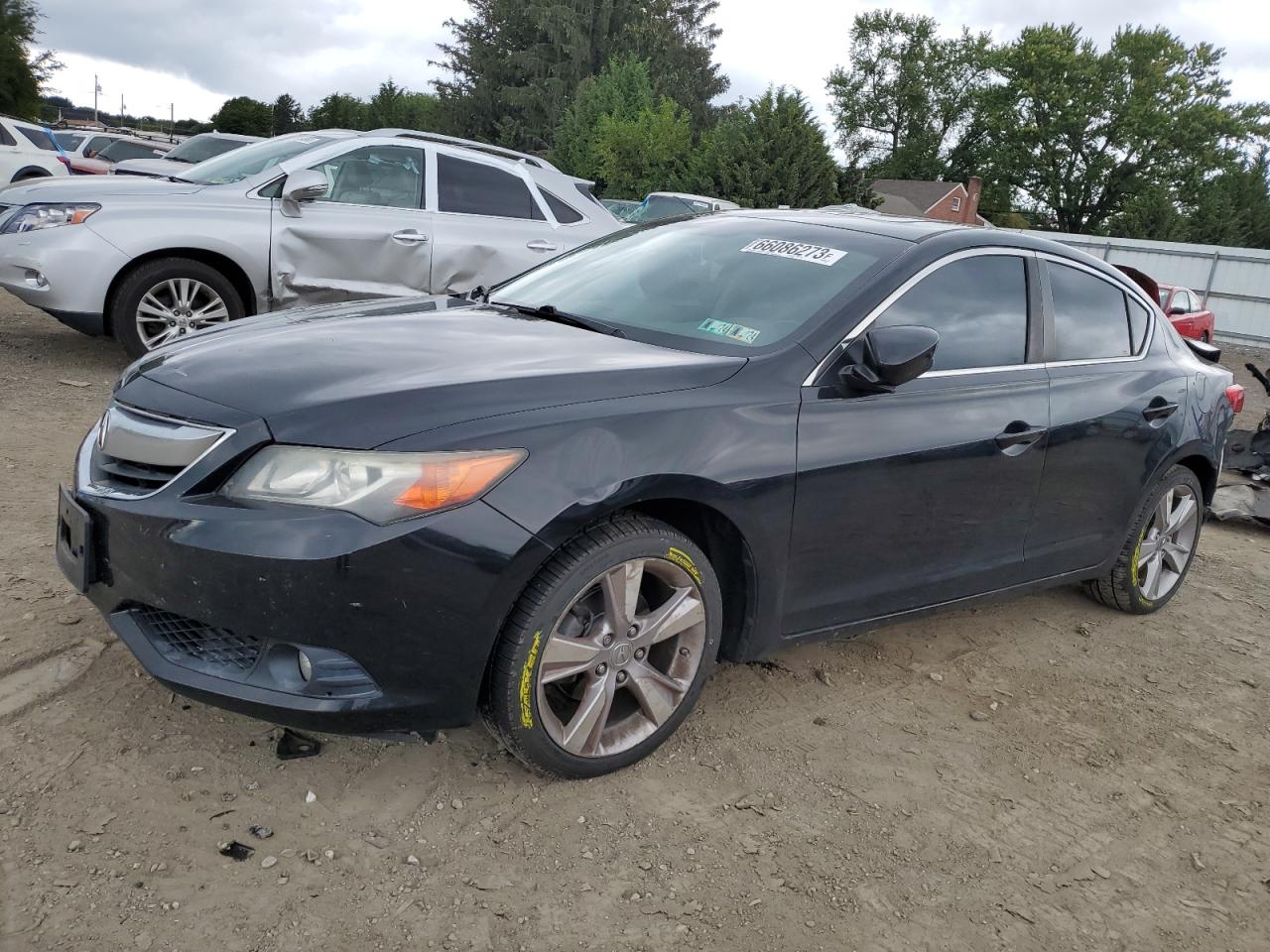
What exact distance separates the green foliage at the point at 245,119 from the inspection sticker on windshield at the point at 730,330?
220 feet

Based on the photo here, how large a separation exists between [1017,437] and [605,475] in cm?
176

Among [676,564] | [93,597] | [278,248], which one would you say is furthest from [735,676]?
[278,248]

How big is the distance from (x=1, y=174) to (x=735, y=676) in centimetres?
1670

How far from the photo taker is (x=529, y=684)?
2.68 m

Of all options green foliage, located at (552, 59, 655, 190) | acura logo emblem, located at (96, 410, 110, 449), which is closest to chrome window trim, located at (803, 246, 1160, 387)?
acura logo emblem, located at (96, 410, 110, 449)

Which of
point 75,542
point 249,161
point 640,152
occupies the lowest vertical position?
point 75,542

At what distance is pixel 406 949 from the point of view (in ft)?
7.46

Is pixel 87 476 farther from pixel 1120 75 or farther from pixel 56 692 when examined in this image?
pixel 1120 75

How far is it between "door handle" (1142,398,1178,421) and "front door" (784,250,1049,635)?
0.76m

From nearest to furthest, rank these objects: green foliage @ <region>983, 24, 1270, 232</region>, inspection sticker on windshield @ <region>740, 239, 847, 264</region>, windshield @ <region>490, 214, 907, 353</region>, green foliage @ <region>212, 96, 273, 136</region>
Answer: windshield @ <region>490, 214, 907, 353</region>
inspection sticker on windshield @ <region>740, 239, 847, 264</region>
green foliage @ <region>983, 24, 1270, 232</region>
green foliage @ <region>212, 96, 273, 136</region>

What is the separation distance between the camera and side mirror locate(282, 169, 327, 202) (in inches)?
272

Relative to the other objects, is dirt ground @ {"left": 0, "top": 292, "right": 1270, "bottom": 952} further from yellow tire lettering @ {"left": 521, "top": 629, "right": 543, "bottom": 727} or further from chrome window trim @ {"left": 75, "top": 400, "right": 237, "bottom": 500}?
chrome window trim @ {"left": 75, "top": 400, "right": 237, "bottom": 500}

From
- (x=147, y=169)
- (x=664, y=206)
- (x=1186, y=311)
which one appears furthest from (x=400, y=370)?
(x=664, y=206)

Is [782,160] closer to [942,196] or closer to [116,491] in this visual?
[116,491]
